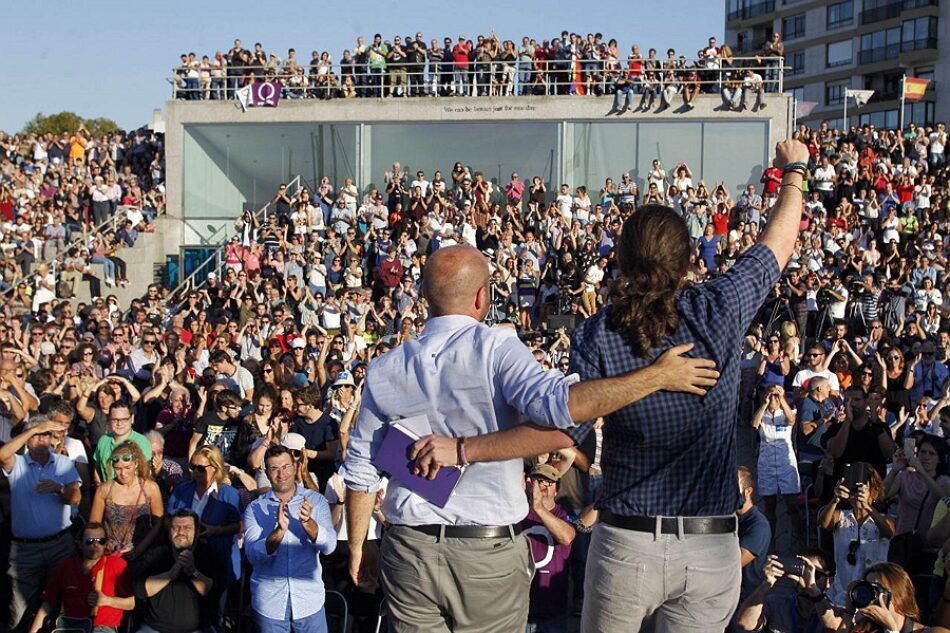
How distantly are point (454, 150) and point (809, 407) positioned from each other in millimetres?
15199

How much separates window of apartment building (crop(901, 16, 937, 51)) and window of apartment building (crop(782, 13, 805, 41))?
8.15 metres

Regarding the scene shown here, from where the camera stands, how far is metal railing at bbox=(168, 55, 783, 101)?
2281 cm

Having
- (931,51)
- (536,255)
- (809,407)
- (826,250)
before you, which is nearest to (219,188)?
(536,255)

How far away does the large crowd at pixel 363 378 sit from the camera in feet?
22.0

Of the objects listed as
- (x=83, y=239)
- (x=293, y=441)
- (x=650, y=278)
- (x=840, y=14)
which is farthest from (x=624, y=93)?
(x=840, y=14)

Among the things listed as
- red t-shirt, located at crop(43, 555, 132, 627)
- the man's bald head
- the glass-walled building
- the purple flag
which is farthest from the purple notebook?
the purple flag

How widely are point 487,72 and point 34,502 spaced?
17.5 metres

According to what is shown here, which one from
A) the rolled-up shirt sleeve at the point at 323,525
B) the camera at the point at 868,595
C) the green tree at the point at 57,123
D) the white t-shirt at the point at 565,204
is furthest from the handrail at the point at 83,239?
the green tree at the point at 57,123

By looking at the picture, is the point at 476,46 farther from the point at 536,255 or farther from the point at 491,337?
the point at 491,337

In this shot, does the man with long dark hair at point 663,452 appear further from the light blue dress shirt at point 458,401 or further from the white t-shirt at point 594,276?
the white t-shirt at point 594,276

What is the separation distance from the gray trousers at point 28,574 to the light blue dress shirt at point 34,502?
3.8 inches

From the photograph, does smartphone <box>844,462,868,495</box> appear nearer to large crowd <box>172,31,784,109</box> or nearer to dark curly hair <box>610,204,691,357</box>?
dark curly hair <box>610,204,691,357</box>

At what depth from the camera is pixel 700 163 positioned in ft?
73.9

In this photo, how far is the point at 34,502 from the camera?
25.1 ft
